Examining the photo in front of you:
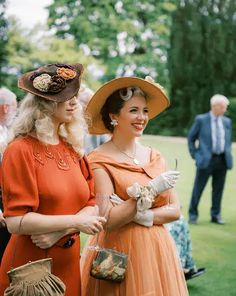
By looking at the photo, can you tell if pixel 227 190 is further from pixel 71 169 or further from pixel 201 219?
pixel 71 169

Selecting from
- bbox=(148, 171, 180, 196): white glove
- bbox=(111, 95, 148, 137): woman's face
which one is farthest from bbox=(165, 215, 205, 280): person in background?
bbox=(148, 171, 180, 196): white glove

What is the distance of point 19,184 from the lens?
2449mm

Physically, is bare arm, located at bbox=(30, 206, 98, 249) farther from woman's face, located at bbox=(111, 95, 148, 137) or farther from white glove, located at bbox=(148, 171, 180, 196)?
woman's face, located at bbox=(111, 95, 148, 137)

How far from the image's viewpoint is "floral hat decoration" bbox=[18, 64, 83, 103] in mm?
2594

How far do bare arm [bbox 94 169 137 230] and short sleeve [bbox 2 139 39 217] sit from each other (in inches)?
20.1

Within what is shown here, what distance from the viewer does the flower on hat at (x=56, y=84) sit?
2596mm

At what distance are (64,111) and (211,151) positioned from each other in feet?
18.8

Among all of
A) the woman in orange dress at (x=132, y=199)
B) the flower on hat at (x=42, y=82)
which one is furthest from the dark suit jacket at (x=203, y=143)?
the flower on hat at (x=42, y=82)

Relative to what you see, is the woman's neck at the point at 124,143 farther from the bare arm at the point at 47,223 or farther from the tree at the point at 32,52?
the tree at the point at 32,52

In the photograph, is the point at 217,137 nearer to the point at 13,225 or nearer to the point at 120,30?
the point at 13,225

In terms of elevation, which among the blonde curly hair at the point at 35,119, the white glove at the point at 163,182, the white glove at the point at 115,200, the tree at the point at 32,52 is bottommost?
the white glove at the point at 115,200

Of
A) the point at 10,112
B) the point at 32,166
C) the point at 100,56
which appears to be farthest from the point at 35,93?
the point at 100,56

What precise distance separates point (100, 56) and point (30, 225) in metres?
26.1

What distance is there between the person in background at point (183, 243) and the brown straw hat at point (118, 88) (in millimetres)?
1874
